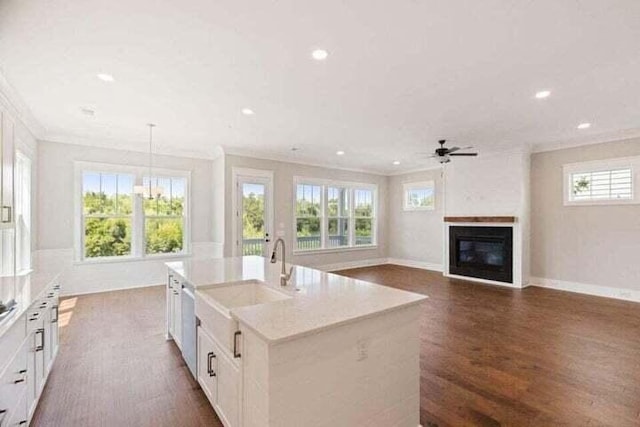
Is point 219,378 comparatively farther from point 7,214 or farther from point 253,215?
point 253,215

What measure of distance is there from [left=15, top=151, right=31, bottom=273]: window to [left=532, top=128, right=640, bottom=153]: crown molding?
8.43 meters

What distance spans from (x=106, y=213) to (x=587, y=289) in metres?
8.77

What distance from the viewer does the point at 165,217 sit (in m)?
6.28

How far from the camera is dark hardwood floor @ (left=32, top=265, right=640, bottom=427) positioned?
7.16 ft

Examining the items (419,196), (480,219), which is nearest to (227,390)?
(480,219)

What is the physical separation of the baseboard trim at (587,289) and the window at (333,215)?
406cm

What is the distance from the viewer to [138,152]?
19.6ft

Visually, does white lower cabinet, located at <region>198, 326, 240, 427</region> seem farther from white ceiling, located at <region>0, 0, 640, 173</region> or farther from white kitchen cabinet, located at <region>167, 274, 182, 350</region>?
white ceiling, located at <region>0, 0, 640, 173</region>

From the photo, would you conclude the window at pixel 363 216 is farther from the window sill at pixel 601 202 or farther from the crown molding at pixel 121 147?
the window sill at pixel 601 202

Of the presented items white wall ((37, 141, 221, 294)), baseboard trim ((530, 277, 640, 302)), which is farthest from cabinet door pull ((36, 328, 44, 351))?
baseboard trim ((530, 277, 640, 302))

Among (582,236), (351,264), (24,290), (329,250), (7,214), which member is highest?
(7,214)

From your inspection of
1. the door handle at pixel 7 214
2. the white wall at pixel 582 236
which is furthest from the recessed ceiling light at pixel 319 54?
the white wall at pixel 582 236

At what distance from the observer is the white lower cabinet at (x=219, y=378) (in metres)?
1.79

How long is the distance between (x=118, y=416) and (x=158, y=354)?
994mm
